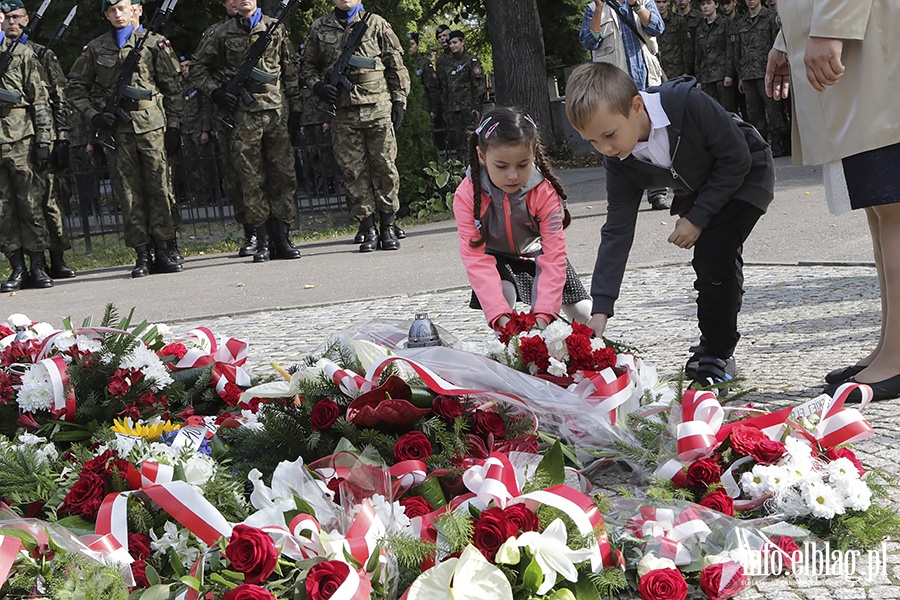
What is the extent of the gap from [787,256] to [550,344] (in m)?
4.51

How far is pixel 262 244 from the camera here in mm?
10578

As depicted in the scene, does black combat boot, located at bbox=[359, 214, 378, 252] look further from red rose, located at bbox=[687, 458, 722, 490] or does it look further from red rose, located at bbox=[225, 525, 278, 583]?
red rose, located at bbox=[225, 525, 278, 583]

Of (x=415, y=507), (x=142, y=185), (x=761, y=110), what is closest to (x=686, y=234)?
(x=415, y=507)

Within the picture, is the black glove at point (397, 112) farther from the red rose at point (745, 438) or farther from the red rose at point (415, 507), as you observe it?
the red rose at point (415, 507)

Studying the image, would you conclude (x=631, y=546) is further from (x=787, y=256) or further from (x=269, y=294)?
(x=269, y=294)

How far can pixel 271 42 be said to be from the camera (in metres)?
10.4

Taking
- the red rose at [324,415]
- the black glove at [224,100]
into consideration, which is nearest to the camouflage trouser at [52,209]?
the black glove at [224,100]

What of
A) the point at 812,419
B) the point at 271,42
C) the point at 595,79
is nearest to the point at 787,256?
the point at 595,79

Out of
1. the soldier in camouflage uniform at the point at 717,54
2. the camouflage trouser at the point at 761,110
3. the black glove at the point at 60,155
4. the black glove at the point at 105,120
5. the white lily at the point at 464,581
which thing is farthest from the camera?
the soldier in camouflage uniform at the point at 717,54

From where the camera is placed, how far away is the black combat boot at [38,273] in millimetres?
10180

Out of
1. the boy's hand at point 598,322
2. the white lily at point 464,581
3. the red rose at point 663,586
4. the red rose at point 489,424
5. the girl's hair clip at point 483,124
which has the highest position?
the girl's hair clip at point 483,124

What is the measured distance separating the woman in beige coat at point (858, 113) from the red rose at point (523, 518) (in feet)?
6.21

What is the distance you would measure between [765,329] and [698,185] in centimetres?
133

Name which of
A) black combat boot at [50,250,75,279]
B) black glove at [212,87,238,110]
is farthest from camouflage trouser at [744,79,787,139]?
black combat boot at [50,250,75,279]
